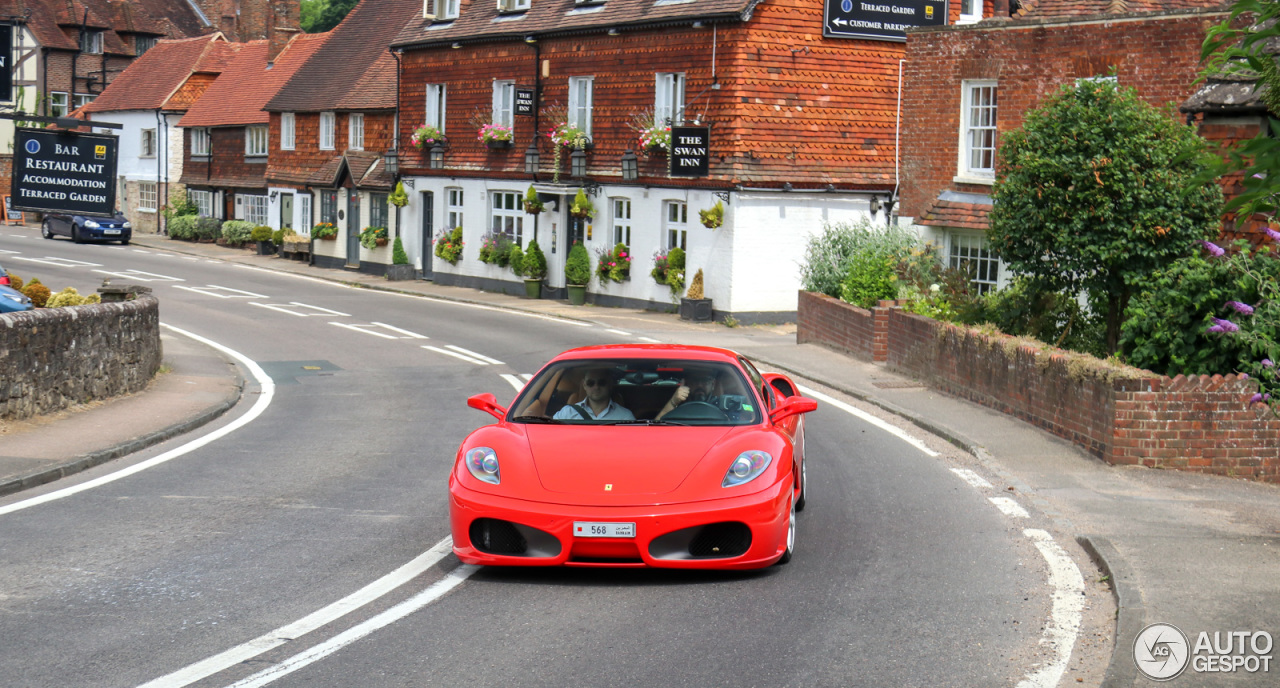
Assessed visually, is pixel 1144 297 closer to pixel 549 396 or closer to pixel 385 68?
pixel 549 396

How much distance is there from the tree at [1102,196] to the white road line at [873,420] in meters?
3.08

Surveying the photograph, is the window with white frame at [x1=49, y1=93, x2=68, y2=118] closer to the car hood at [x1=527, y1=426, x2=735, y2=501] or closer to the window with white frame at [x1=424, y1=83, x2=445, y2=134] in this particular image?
the window with white frame at [x1=424, y1=83, x2=445, y2=134]

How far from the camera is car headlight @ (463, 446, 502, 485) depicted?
8.13m

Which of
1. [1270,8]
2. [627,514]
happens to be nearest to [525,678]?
[627,514]

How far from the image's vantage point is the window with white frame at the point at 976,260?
23.8 meters

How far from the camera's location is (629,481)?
26.0ft

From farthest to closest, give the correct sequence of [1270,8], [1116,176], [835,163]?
[835,163]
[1116,176]
[1270,8]

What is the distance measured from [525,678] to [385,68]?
42.9 m

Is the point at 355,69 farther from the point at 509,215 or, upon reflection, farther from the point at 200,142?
the point at 200,142

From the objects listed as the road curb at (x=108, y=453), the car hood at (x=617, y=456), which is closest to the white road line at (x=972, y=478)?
the car hood at (x=617, y=456)

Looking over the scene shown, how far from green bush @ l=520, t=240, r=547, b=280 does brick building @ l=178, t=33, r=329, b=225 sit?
20470 millimetres

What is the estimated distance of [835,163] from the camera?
30.6 m

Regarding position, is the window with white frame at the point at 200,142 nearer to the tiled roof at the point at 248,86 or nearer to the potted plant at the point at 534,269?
Result: the tiled roof at the point at 248,86

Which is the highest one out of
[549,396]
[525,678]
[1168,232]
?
[1168,232]
